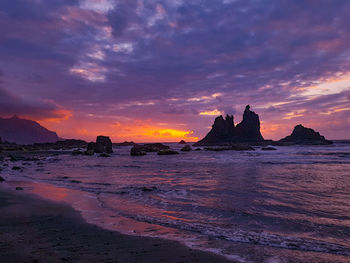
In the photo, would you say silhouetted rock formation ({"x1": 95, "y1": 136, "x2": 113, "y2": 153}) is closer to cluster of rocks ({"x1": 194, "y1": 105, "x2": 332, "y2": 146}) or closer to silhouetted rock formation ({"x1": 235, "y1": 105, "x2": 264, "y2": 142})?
cluster of rocks ({"x1": 194, "y1": 105, "x2": 332, "y2": 146})

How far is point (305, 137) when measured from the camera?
13450cm

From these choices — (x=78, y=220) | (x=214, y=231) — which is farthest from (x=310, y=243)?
(x=78, y=220)

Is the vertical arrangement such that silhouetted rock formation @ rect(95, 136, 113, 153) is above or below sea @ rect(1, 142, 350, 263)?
above

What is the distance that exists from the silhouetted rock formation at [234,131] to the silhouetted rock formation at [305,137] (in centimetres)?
2027

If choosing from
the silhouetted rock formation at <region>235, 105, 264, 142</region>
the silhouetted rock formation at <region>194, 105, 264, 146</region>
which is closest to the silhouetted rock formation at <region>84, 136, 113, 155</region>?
the silhouetted rock formation at <region>194, 105, 264, 146</region>

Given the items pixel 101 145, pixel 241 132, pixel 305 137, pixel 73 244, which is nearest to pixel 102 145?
pixel 101 145

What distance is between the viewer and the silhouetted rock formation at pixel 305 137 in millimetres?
128262

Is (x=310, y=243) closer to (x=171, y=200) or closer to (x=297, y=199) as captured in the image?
(x=297, y=199)

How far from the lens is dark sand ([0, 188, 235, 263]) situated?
4.73 m

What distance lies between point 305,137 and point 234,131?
1746 inches

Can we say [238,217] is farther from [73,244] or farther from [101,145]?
[101,145]

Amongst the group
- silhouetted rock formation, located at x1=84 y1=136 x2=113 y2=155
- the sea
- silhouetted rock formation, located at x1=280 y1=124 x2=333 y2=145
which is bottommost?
the sea

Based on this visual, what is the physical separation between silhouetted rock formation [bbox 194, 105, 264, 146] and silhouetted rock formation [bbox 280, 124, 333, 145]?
20.3 m

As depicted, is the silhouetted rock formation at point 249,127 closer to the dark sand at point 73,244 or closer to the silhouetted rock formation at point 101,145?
the silhouetted rock formation at point 101,145
